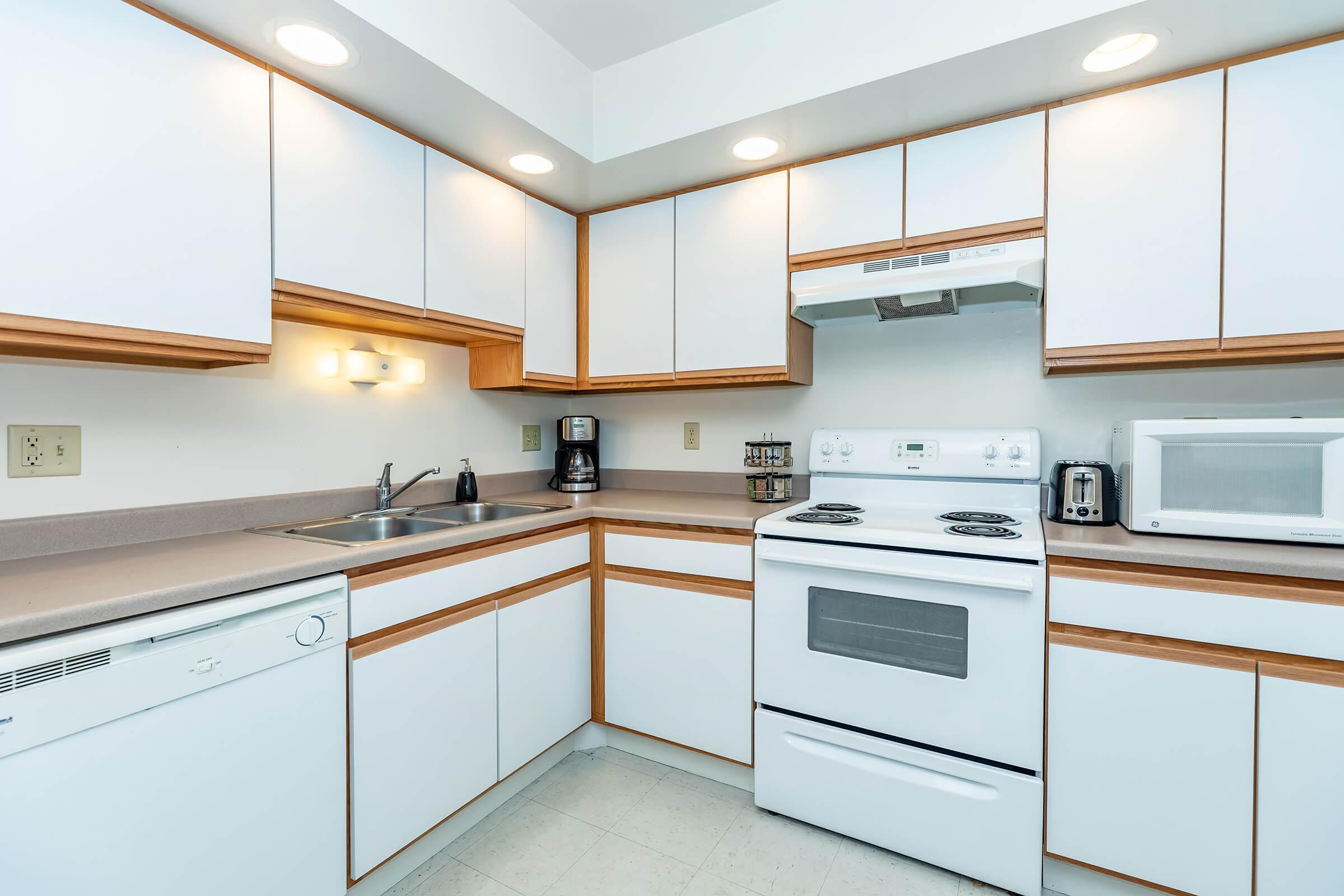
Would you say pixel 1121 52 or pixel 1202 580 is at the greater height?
pixel 1121 52

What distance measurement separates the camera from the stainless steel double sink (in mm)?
1685

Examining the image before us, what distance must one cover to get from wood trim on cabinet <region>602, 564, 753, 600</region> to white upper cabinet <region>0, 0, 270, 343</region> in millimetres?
1260

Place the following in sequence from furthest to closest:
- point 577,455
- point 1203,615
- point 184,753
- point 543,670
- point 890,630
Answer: point 577,455, point 543,670, point 890,630, point 1203,615, point 184,753

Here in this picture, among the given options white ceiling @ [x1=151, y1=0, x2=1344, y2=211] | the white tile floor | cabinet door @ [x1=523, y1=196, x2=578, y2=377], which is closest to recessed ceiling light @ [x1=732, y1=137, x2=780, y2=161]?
white ceiling @ [x1=151, y1=0, x2=1344, y2=211]

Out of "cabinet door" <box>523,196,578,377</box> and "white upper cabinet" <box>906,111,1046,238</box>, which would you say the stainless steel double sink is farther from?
"white upper cabinet" <box>906,111,1046,238</box>

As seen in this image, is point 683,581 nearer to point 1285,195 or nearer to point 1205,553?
point 1205,553

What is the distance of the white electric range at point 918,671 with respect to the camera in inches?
58.3

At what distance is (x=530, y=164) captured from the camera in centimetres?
207

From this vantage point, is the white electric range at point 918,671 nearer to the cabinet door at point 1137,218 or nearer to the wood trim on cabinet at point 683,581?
the wood trim on cabinet at point 683,581

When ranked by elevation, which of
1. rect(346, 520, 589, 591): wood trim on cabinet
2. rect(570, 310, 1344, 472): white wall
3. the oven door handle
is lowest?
the oven door handle

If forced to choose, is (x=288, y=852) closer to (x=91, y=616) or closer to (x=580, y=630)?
(x=91, y=616)

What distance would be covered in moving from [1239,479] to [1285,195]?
0.72 meters

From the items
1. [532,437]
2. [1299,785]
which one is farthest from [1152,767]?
[532,437]

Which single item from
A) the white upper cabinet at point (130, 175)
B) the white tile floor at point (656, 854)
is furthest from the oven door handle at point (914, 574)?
the white upper cabinet at point (130, 175)
